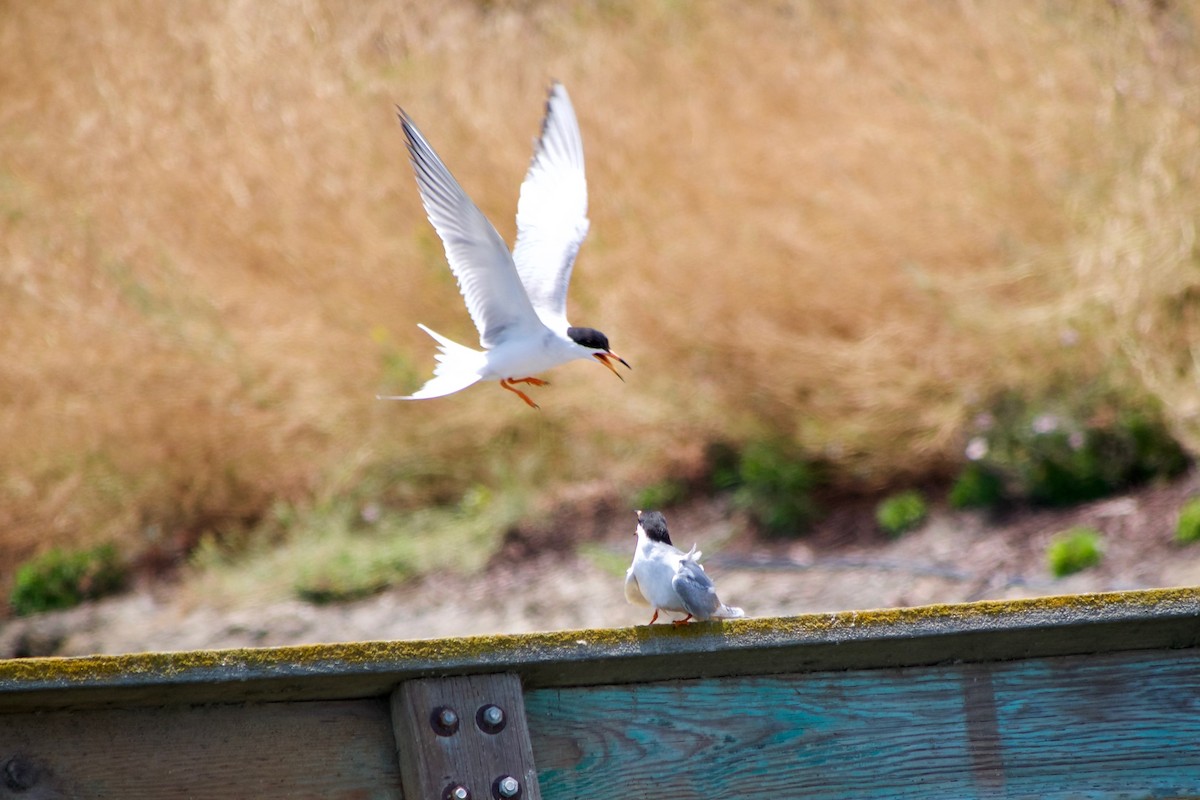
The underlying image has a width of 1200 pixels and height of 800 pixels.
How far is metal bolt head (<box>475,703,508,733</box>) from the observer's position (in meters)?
1.94

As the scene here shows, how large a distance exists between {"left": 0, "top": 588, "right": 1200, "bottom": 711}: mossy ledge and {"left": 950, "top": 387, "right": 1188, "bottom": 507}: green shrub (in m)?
3.93

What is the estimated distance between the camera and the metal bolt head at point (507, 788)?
1.89 meters

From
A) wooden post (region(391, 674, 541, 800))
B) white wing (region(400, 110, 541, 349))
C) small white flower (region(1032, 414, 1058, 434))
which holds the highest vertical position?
small white flower (region(1032, 414, 1058, 434))

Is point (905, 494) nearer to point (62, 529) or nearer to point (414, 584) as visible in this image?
point (414, 584)

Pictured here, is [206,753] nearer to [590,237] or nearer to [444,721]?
[444,721]

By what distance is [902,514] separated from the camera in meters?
6.34

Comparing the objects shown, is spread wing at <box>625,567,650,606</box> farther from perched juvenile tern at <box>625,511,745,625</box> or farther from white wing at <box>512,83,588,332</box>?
white wing at <box>512,83,588,332</box>

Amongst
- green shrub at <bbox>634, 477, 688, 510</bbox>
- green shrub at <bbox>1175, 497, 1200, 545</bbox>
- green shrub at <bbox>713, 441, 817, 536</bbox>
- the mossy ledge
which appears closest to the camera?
the mossy ledge

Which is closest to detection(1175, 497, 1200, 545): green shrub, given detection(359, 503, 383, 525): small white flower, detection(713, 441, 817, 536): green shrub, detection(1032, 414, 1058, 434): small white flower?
detection(1032, 414, 1058, 434): small white flower

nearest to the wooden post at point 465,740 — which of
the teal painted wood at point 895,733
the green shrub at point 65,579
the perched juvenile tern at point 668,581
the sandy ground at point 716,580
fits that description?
the teal painted wood at point 895,733

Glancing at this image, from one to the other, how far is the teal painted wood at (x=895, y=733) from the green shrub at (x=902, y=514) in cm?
410

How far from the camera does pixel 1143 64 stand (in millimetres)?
6141

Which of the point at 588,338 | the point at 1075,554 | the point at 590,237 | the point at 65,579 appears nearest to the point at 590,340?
the point at 588,338

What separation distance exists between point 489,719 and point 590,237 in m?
5.49
